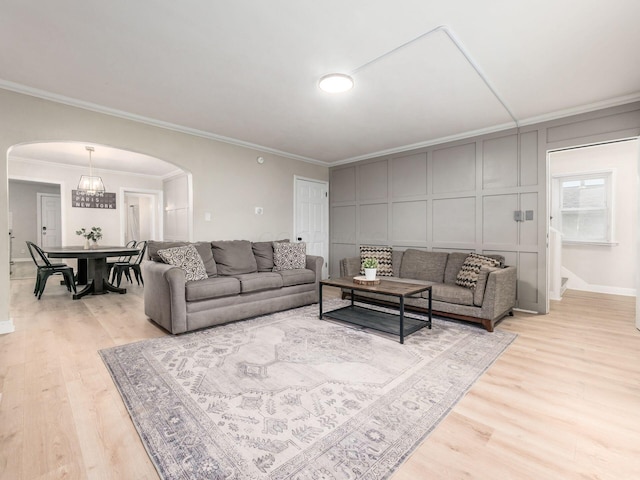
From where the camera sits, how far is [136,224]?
8992 mm

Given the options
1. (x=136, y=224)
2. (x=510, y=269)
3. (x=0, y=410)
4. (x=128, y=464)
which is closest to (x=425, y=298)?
(x=510, y=269)

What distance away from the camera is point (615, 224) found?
16.8 ft

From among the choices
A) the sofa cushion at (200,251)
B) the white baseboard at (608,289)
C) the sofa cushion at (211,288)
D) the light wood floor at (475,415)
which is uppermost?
the sofa cushion at (200,251)

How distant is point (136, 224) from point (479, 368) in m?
9.51

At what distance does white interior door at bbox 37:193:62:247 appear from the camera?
337 inches

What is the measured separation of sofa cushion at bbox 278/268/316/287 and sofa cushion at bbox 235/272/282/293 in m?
0.12

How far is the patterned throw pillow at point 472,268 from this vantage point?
→ 3572 millimetres

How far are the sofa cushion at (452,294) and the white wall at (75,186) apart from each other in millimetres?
7159

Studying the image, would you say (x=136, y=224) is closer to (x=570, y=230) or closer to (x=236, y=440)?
(x=236, y=440)

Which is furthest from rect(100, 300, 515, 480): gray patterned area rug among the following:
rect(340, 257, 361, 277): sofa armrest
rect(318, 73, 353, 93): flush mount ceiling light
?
rect(318, 73, 353, 93): flush mount ceiling light

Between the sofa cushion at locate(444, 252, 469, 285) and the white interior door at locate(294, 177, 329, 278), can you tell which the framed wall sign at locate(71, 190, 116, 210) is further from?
the sofa cushion at locate(444, 252, 469, 285)

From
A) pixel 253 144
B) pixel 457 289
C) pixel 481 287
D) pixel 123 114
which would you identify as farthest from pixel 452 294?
pixel 123 114

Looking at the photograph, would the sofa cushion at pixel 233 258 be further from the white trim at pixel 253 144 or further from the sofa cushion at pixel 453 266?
the sofa cushion at pixel 453 266

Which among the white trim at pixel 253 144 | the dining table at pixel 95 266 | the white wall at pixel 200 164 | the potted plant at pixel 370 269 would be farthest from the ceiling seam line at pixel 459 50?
the dining table at pixel 95 266
